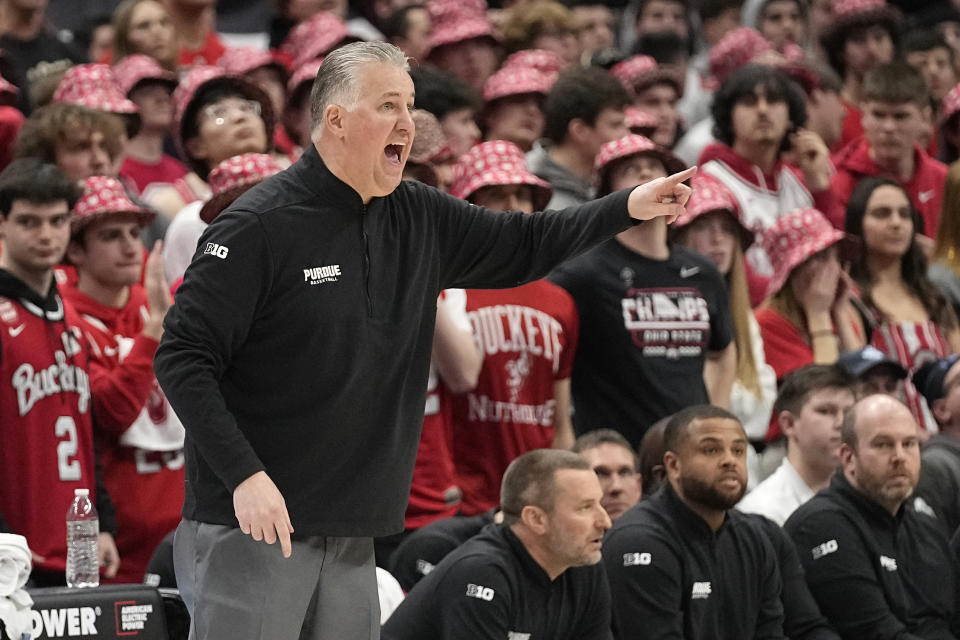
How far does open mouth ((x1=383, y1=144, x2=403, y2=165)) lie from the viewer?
3541mm

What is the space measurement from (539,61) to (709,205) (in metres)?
2.20

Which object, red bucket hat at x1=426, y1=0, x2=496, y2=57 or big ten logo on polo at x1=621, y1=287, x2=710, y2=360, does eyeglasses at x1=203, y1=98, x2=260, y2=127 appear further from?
red bucket hat at x1=426, y1=0, x2=496, y2=57

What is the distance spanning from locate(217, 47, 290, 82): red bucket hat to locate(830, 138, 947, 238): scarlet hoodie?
307cm

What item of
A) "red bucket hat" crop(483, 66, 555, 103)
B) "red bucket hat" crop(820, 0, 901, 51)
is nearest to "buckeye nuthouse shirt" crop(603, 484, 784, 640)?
"red bucket hat" crop(483, 66, 555, 103)

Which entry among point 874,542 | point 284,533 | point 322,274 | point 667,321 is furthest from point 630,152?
point 284,533

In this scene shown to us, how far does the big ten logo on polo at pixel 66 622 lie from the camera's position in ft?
14.5

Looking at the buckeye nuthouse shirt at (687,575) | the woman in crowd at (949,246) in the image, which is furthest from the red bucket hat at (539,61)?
the buckeye nuthouse shirt at (687,575)

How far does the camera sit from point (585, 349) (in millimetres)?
6480

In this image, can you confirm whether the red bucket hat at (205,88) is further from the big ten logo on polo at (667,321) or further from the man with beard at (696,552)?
the man with beard at (696,552)

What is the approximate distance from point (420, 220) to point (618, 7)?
28.6 feet

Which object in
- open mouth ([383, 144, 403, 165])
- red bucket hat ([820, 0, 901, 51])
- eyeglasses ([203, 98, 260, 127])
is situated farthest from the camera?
red bucket hat ([820, 0, 901, 51])

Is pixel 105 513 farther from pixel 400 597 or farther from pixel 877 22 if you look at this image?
pixel 877 22

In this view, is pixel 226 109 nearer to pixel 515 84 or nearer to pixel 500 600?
pixel 515 84

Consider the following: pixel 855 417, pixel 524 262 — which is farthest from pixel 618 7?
pixel 524 262
